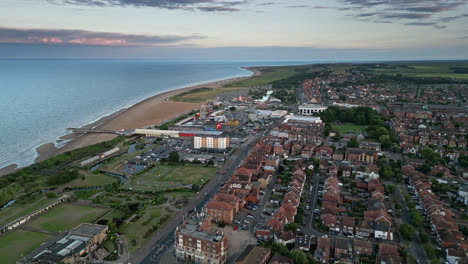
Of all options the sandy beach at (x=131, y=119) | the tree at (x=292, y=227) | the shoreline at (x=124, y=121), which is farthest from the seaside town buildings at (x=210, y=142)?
the tree at (x=292, y=227)

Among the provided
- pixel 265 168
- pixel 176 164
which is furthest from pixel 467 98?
pixel 176 164

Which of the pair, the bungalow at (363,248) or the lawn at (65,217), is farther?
the lawn at (65,217)

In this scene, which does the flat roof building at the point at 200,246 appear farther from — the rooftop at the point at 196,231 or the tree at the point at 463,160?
the tree at the point at 463,160

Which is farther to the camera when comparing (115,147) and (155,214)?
(115,147)

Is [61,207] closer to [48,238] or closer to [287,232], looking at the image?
[48,238]

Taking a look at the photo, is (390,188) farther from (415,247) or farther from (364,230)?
(415,247)
